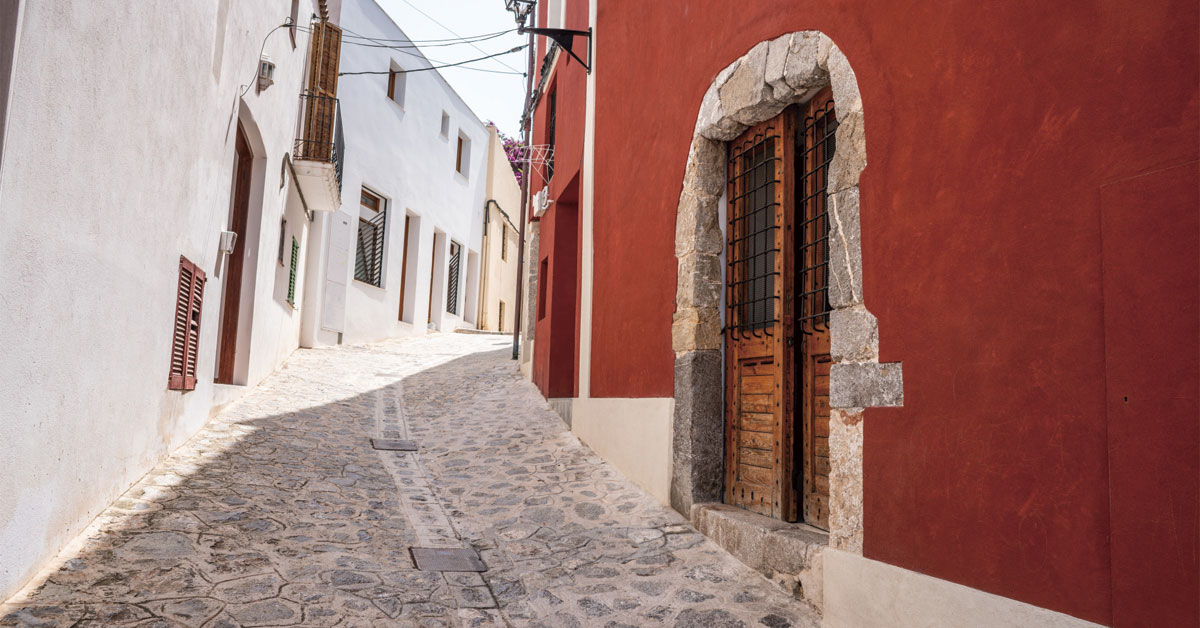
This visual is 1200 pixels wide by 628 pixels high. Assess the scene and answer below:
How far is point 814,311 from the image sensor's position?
4.56 meters

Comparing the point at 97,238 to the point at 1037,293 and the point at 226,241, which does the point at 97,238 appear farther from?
the point at 1037,293

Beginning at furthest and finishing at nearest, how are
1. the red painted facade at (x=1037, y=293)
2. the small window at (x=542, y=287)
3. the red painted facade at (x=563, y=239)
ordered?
the small window at (x=542, y=287) < the red painted facade at (x=563, y=239) < the red painted facade at (x=1037, y=293)

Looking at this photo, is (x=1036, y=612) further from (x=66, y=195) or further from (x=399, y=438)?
(x=399, y=438)

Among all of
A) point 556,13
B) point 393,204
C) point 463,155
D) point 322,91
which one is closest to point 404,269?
point 393,204

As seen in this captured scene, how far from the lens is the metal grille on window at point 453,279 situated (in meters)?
19.1

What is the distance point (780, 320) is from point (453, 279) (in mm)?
15407

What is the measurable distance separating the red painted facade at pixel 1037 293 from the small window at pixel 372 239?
1217 cm

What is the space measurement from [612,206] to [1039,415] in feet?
16.2

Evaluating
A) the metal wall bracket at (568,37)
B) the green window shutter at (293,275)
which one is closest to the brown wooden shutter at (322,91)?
the green window shutter at (293,275)

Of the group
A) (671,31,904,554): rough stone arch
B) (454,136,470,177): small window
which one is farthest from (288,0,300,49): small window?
(454,136,470,177): small window

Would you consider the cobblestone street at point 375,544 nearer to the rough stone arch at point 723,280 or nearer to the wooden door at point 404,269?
the rough stone arch at point 723,280

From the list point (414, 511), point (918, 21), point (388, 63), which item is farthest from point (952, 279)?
point (388, 63)

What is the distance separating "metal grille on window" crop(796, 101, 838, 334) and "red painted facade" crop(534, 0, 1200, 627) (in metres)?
0.67

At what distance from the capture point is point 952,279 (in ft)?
10.4
